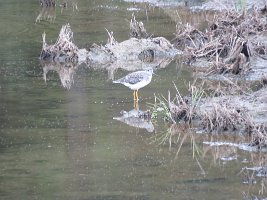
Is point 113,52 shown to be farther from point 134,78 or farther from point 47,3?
point 47,3

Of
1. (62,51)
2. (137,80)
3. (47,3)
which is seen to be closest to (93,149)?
(137,80)

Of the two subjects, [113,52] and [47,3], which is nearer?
[113,52]

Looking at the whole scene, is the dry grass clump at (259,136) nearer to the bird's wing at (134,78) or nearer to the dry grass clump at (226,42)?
the bird's wing at (134,78)

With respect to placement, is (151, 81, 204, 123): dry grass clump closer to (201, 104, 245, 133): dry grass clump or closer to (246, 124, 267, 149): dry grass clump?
(201, 104, 245, 133): dry grass clump

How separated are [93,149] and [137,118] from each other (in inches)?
74.2

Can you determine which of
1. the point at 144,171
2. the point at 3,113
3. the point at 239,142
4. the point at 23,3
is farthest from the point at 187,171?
the point at 23,3

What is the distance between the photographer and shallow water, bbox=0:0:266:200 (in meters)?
10.6

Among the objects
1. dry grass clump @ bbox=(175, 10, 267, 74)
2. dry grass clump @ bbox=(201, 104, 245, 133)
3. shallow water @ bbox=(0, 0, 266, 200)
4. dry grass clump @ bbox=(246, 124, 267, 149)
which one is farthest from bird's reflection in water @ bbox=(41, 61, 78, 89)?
dry grass clump @ bbox=(246, 124, 267, 149)

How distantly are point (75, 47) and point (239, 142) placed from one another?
23.7ft

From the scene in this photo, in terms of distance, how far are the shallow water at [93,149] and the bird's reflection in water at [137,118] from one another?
0.12 m

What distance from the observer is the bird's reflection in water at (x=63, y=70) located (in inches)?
675

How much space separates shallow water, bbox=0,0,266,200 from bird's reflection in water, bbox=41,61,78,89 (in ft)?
0.32

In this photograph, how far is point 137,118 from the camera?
46.5ft

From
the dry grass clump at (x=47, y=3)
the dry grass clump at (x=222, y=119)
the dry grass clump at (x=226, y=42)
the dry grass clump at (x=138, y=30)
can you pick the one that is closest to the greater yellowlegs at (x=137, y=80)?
the dry grass clump at (x=222, y=119)
